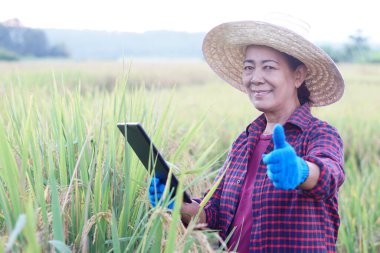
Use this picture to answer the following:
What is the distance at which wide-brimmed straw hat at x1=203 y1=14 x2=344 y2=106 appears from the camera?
6.59 feet

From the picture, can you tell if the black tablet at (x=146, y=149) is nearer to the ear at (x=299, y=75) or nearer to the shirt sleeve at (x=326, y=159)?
the shirt sleeve at (x=326, y=159)

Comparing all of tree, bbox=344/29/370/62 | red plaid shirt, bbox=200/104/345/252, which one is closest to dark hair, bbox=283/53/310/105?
red plaid shirt, bbox=200/104/345/252

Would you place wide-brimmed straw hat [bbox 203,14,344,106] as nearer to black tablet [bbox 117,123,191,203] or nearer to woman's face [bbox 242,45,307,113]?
woman's face [bbox 242,45,307,113]

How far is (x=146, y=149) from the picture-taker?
160cm

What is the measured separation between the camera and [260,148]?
203 cm

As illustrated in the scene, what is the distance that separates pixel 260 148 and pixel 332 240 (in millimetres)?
402

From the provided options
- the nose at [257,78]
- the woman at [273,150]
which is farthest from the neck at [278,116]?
the nose at [257,78]

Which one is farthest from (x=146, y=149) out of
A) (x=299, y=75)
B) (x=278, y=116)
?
(x=299, y=75)

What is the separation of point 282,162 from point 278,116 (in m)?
0.66

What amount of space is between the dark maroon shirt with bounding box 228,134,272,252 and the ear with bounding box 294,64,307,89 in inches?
9.6

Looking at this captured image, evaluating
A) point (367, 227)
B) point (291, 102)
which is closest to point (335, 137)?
point (291, 102)

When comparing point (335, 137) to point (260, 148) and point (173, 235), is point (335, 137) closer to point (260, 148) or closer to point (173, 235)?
point (260, 148)

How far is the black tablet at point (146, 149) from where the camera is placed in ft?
5.03

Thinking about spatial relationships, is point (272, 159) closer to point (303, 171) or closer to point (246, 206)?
point (303, 171)
